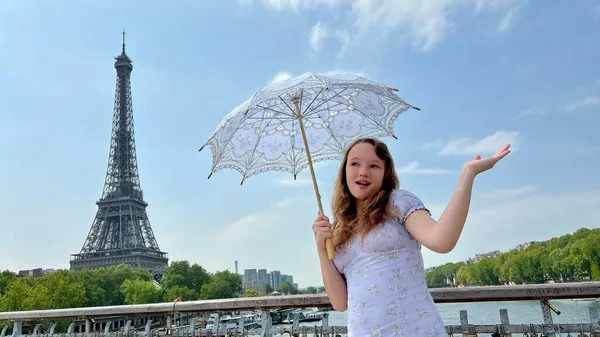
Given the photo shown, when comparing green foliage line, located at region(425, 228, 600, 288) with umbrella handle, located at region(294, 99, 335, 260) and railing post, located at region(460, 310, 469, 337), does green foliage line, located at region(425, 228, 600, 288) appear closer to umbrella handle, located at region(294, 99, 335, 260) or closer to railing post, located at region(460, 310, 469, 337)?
railing post, located at region(460, 310, 469, 337)

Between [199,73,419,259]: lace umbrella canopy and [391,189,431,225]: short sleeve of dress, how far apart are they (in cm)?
100

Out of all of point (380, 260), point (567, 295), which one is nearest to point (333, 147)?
point (380, 260)

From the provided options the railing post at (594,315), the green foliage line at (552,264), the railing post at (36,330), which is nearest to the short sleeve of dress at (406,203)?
the railing post at (594,315)

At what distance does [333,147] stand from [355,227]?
127 cm

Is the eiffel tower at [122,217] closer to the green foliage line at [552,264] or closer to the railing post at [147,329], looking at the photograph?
the green foliage line at [552,264]

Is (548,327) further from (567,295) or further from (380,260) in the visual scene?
(380,260)

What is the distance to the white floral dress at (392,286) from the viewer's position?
146 cm

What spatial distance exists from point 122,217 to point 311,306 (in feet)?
169

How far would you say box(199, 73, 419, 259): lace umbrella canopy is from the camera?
2.62m

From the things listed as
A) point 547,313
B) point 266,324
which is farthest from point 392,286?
point 266,324

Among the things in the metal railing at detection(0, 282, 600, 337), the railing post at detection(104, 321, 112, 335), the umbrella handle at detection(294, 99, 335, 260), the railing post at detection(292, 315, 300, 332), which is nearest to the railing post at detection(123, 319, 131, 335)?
the metal railing at detection(0, 282, 600, 337)

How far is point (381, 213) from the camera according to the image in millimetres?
1587

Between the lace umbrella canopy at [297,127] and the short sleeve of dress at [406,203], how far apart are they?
1.00 meters

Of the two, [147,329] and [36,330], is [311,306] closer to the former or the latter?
[147,329]
